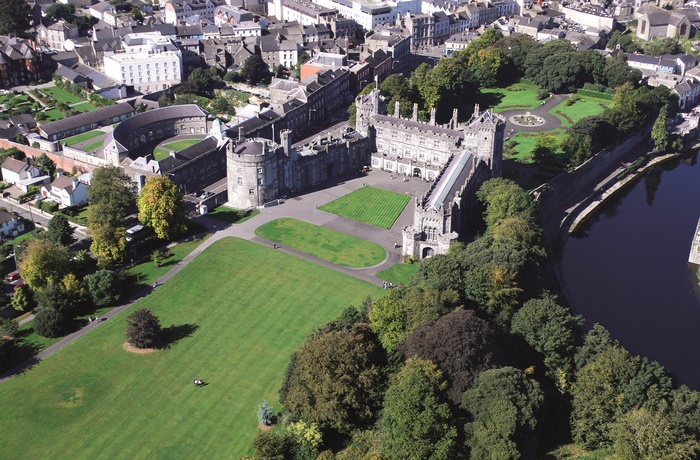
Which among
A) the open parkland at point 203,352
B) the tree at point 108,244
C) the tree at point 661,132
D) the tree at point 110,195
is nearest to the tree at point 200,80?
the tree at point 110,195

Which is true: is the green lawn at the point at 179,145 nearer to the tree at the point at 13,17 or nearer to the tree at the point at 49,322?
the tree at the point at 49,322

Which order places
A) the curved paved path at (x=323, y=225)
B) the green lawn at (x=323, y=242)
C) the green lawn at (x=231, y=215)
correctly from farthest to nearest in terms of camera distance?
the green lawn at (x=231, y=215)
the green lawn at (x=323, y=242)
the curved paved path at (x=323, y=225)

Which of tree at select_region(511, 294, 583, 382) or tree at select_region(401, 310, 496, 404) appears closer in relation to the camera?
tree at select_region(401, 310, 496, 404)

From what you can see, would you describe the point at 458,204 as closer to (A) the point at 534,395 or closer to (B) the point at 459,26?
(A) the point at 534,395

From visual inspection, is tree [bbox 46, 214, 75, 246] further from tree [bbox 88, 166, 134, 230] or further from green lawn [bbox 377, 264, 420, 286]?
green lawn [bbox 377, 264, 420, 286]

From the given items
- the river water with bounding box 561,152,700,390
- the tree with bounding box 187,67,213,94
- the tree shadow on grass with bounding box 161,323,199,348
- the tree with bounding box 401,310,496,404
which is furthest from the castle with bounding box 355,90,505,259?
the tree with bounding box 187,67,213,94

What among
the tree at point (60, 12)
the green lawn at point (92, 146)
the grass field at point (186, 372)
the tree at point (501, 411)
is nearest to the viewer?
the tree at point (501, 411)
